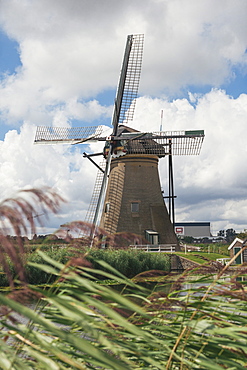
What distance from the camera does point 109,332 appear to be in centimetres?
149

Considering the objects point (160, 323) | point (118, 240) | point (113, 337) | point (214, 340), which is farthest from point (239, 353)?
point (118, 240)

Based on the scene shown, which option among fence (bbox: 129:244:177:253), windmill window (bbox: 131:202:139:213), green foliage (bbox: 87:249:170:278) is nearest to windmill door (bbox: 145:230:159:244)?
fence (bbox: 129:244:177:253)

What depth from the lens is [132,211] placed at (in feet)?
86.4

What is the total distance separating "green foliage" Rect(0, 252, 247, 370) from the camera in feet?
4.01

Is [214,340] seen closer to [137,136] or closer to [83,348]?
[83,348]

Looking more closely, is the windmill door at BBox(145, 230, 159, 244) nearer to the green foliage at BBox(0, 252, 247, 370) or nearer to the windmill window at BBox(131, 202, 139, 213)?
the windmill window at BBox(131, 202, 139, 213)

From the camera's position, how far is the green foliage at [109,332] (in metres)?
1.22

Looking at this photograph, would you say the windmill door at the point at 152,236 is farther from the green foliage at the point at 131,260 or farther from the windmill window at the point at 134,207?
the green foliage at the point at 131,260

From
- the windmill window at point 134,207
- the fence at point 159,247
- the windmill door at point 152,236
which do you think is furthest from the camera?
the windmill window at point 134,207

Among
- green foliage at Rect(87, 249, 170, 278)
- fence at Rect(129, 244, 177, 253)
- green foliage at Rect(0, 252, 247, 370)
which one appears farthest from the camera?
fence at Rect(129, 244, 177, 253)

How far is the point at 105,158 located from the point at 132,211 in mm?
3556

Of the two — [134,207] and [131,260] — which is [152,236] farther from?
[131,260]

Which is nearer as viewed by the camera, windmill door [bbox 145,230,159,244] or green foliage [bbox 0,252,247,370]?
green foliage [bbox 0,252,247,370]

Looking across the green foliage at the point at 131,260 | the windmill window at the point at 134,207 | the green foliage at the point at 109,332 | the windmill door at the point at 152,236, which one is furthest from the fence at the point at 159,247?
the green foliage at the point at 109,332
